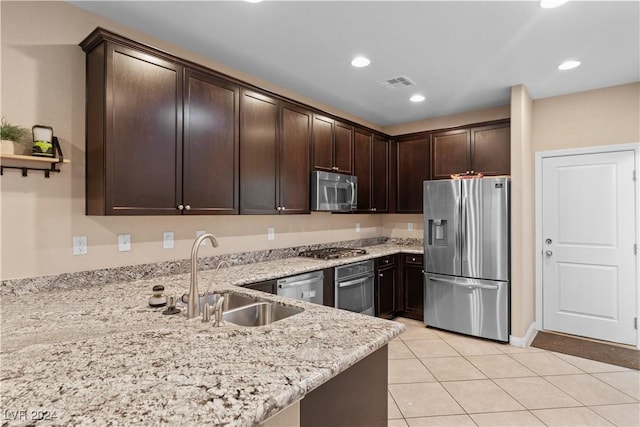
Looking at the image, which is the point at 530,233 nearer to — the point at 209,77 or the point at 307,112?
the point at 307,112

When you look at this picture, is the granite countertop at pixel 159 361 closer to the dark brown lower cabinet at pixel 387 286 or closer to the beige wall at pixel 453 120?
the dark brown lower cabinet at pixel 387 286

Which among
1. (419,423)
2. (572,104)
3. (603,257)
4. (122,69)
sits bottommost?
(419,423)

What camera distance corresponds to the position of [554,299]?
3912 mm

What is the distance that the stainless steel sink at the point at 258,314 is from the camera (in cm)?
178

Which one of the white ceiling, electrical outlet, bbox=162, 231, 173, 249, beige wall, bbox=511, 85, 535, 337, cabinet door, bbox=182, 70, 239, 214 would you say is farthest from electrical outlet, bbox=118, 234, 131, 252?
beige wall, bbox=511, 85, 535, 337

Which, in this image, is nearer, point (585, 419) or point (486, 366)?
point (585, 419)

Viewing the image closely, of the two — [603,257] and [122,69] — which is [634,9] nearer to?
[603,257]

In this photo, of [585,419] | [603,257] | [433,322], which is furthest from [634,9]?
[433,322]

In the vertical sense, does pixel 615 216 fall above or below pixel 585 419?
above

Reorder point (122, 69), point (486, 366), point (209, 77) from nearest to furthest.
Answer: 1. point (122, 69)
2. point (209, 77)
3. point (486, 366)

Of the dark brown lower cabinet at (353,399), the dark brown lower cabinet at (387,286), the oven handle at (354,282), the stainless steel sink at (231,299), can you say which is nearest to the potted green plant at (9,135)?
the stainless steel sink at (231,299)

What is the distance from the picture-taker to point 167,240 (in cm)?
268

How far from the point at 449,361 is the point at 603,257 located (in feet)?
6.89

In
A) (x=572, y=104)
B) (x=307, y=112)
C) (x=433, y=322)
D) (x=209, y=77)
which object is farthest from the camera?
(x=433, y=322)
